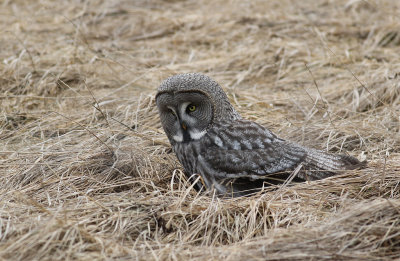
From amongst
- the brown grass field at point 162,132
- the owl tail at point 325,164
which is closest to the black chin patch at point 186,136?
the brown grass field at point 162,132

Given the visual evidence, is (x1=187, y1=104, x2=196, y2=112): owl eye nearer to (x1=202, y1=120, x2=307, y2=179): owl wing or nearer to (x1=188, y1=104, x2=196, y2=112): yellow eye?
(x1=188, y1=104, x2=196, y2=112): yellow eye

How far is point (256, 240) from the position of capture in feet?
12.1

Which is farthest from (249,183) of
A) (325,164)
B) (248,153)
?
(325,164)

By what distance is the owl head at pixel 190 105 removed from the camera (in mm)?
4609

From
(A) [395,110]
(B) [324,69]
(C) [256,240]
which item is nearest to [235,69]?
(B) [324,69]

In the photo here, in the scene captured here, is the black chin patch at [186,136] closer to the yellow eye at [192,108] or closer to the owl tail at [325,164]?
the yellow eye at [192,108]

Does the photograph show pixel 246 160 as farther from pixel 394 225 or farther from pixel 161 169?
pixel 394 225

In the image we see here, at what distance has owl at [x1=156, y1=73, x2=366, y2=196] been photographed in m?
4.64

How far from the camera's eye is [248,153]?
4691 millimetres

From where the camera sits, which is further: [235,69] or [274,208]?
[235,69]

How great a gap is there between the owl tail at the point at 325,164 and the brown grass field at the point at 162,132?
0.12 m

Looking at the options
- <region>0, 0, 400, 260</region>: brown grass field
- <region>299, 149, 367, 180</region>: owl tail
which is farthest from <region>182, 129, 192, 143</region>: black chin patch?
<region>299, 149, 367, 180</region>: owl tail

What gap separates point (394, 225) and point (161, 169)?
2.22 metres

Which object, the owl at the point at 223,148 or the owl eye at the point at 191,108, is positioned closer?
the owl at the point at 223,148
